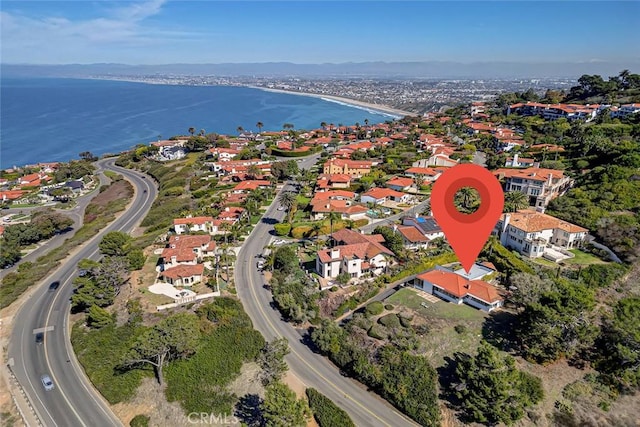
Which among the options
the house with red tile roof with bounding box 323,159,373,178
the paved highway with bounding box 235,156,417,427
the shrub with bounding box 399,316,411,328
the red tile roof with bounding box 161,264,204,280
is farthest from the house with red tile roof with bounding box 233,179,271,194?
the shrub with bounding box 399,316,411,328

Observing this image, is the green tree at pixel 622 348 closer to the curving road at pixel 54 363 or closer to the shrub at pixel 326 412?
the shrub at pixel 326 412

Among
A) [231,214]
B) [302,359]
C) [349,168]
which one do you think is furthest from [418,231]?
[349,168]

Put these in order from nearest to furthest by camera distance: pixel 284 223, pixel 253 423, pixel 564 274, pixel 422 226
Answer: pixel 253 423, pixel 564 274, pixel 422 226, pixel 284 223

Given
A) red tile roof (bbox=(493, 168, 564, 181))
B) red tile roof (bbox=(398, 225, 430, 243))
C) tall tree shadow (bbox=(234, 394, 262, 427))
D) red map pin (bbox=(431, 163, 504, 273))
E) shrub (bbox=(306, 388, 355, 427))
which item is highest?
red map pin (bbox=(431, 163, 504, 273))

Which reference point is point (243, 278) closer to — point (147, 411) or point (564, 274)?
point (147, 411)

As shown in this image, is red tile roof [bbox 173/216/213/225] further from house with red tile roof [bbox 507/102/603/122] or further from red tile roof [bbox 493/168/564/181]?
house with red tile roof [bbox 507/102/603/122]

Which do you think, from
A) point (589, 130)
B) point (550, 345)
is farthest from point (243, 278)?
point (589, 130)

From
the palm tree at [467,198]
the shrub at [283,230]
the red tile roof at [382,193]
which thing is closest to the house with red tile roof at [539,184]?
the palm tree at [467,198]
